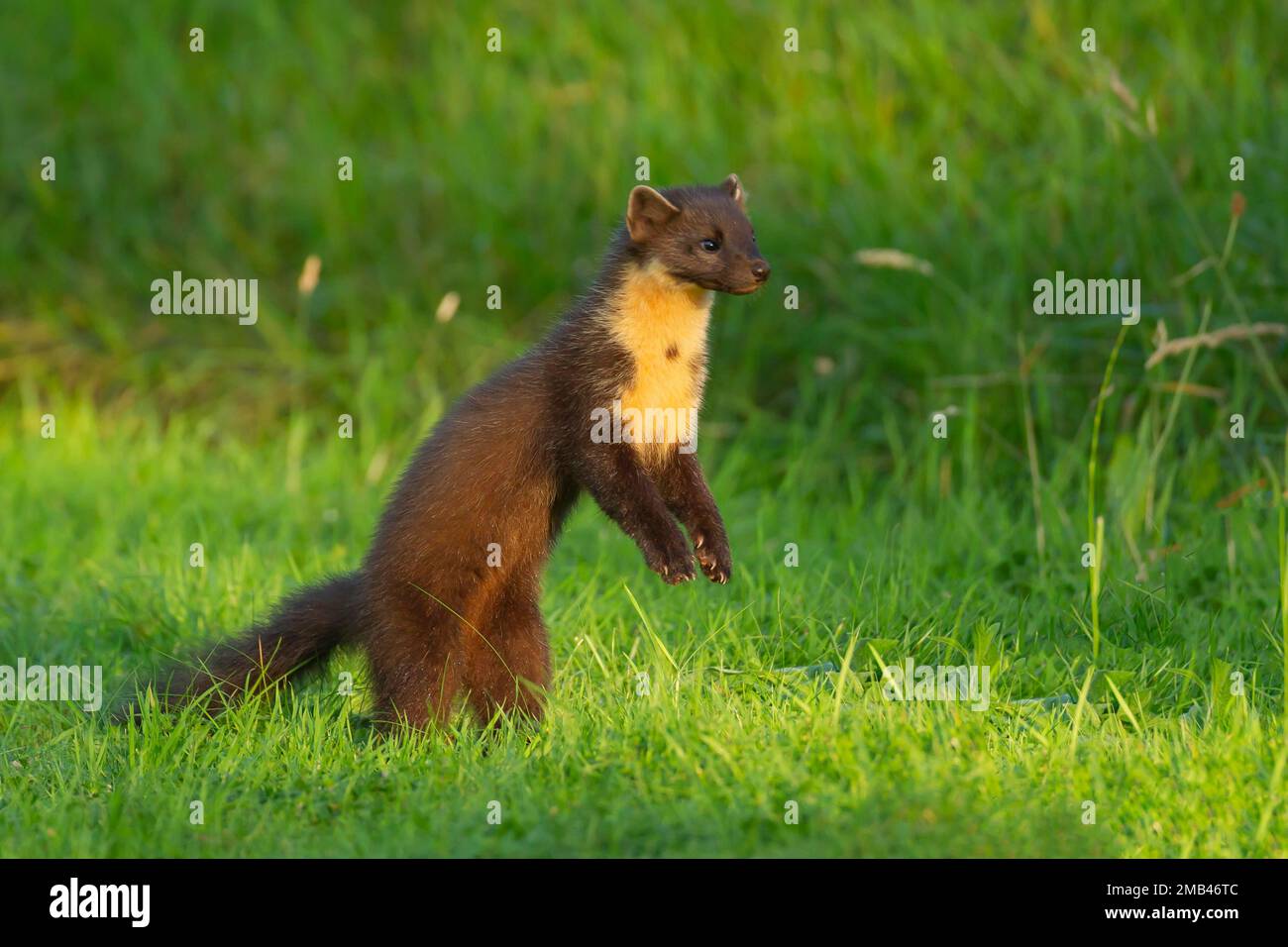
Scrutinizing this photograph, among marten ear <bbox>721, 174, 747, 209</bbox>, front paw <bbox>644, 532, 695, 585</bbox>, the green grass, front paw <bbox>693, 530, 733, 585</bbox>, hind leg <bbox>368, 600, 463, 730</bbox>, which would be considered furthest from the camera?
marten ear <bbox>721, 174, 747, 209</bbox>

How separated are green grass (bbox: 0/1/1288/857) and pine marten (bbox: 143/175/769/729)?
0.63 feet

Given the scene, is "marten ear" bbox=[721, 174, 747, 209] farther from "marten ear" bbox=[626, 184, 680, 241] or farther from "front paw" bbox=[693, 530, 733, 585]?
"front paw" bbox=[693, 530, 733, 585]

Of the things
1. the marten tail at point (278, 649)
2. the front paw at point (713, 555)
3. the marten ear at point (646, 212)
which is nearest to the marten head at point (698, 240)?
the marten ear at point (646, 212)

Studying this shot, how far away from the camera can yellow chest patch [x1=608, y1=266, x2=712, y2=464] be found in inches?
213

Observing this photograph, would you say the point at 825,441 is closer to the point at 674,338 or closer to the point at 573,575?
the point at 573,575

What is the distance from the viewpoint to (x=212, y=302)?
10602 millimetres

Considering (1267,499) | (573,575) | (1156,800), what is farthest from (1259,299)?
(1156,800)

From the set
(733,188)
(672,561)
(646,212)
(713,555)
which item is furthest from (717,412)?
(672,561)

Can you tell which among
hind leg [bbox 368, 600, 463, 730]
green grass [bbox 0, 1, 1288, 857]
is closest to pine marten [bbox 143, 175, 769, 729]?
hind leg [bbox 368, 600, 463, 730]

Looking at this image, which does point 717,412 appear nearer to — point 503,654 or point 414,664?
point 503,654

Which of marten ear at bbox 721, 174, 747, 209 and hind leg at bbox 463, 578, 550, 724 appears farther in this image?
marten ear at bbox 721, 174, 747, 209

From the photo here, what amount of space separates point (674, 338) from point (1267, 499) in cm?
294

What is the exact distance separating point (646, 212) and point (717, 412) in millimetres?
3448

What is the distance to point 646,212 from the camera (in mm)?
5547
